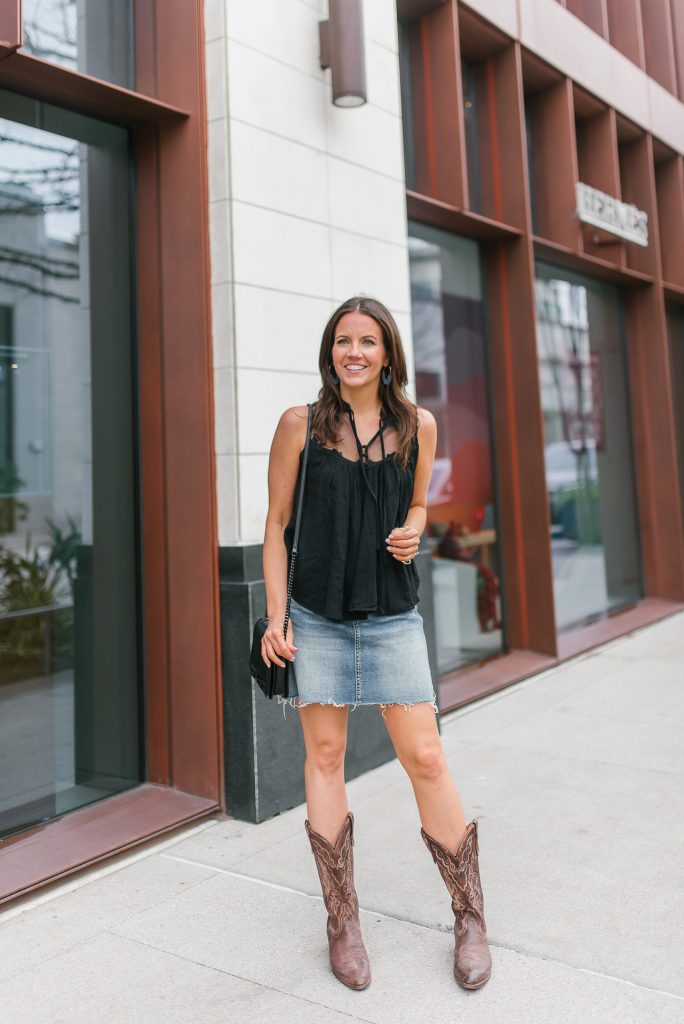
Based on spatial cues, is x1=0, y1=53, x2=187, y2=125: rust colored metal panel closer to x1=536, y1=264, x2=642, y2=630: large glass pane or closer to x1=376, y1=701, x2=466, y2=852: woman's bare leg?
x1=376, y1=701, x2=466, y2=852: woman's bare leg

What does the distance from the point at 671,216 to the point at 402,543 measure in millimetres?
9167

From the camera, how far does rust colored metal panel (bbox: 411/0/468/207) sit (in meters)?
6.73

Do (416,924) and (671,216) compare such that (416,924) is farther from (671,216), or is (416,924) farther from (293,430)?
(671,216)

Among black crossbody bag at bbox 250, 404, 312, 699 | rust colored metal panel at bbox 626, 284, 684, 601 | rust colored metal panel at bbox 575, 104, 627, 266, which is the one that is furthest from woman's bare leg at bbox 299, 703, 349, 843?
rust colored metal panel at bbox 626, 284, 684, 601

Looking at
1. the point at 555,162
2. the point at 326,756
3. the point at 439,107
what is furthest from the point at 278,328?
the point at 555,162

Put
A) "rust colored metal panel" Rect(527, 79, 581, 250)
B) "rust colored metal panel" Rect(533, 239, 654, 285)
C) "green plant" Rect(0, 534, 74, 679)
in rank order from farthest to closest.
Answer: "rust colored metal panel" Rect(527, 79, 581, 250) → "rust colored metal panel" Rect(533, 239, 654, 285) → "green plant" Rect(0, 534, 74, 679)

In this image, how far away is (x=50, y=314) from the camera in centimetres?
438

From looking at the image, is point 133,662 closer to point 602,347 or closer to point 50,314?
point 50,314

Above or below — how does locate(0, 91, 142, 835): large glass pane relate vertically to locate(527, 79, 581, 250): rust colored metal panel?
below

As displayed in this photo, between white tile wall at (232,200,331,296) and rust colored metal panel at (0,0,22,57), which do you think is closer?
rust colored metal panel at (0,0,22,57)

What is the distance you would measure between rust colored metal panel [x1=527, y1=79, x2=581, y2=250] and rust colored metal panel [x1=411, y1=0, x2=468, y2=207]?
1676 mm

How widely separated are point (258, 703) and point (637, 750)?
2.23 m

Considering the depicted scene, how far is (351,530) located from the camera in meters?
2.96

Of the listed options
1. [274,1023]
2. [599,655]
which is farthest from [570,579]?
[274,1023]
